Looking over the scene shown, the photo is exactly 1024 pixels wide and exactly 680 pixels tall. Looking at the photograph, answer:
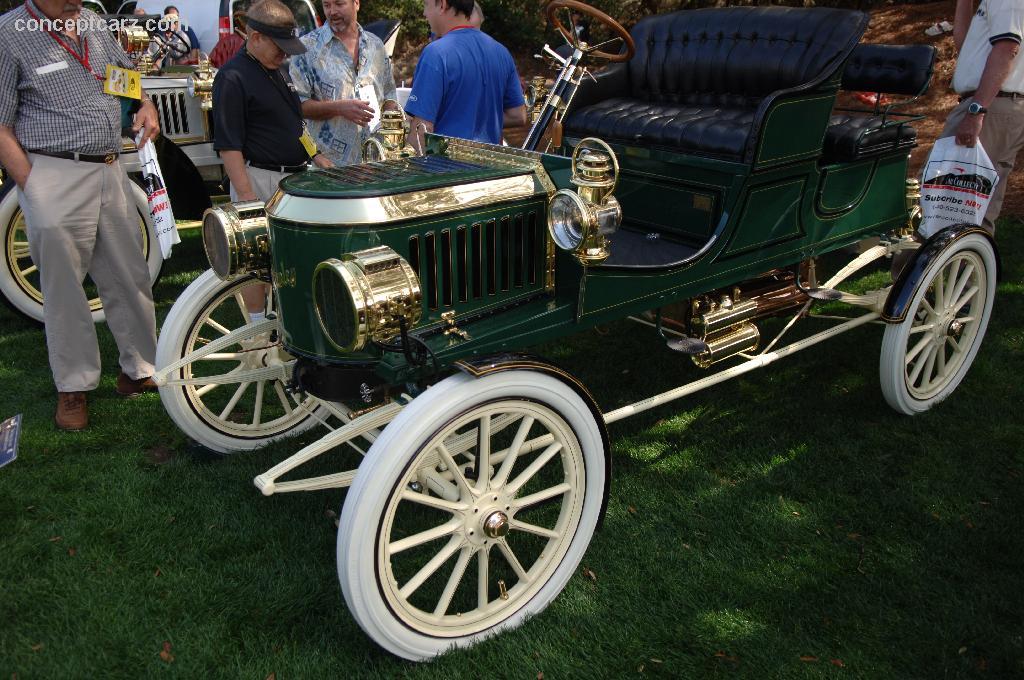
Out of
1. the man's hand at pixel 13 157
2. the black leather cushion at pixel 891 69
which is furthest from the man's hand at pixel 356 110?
the black leather cushion at pixel 891 69

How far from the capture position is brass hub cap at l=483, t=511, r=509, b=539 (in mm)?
2322

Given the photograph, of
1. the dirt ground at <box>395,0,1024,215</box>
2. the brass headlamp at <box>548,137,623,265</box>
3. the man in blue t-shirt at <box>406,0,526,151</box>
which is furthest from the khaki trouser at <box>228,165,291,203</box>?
the dirt ground at <box>395,0,1024,215</box>

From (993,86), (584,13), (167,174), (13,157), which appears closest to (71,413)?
(13,157)

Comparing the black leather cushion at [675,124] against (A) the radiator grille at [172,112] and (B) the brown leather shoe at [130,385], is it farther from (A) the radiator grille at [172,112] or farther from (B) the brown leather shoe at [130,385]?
(A) the radiator grille at [172,112]

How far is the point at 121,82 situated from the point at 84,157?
0.36m

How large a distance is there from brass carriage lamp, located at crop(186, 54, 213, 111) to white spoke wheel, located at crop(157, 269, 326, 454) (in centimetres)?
236

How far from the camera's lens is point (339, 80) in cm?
408

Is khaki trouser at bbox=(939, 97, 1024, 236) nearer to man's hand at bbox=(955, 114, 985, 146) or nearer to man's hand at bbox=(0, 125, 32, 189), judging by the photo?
man's hand at bbox=(955, 114, 985, 146)

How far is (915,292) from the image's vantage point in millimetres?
3359

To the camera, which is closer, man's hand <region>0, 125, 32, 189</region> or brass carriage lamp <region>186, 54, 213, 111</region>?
man's hand <region>0, 125, 32, 189</region>

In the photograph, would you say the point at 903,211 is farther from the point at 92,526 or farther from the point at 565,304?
the point at 92,526

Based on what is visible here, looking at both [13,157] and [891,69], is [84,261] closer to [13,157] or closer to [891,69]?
[13,157]

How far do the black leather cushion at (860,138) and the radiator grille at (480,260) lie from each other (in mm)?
1584

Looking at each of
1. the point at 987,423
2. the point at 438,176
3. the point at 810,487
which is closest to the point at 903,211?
the point at 987,423
